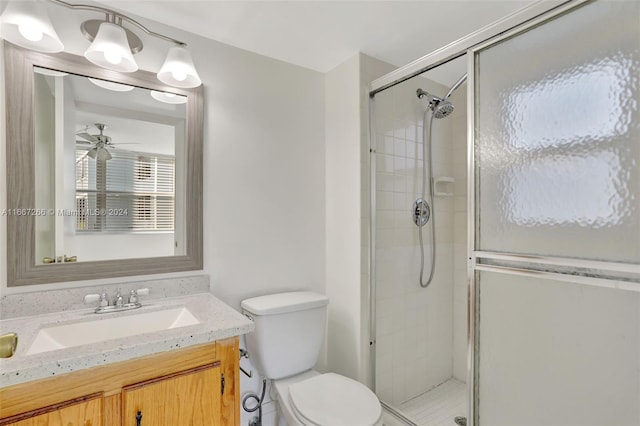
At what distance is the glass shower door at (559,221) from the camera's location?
0.94 metres

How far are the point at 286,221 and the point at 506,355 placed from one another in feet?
4.16

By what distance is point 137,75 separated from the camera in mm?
1489

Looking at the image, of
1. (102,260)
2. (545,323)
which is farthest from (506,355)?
(102,260)

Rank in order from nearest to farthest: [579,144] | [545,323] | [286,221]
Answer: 1. [579,144]
2. [545,323]
3. [286,221]

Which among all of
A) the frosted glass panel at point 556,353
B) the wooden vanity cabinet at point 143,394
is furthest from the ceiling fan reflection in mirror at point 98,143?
the frosted glass panel at point 556,353

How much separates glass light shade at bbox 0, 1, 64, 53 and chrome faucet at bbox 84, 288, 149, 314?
101cm

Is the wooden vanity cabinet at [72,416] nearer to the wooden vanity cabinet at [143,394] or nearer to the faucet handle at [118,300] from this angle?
the wooden vanity cabinet at [143,394]

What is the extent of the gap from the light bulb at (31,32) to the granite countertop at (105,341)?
107cm

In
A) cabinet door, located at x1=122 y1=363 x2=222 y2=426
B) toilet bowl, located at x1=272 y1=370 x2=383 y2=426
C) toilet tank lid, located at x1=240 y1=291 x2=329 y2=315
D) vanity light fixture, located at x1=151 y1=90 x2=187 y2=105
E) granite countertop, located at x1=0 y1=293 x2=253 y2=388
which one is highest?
vanity light fixture, located at x1=151 y1=90 x2=187 y2=105

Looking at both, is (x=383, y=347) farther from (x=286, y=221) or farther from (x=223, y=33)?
(x=223, y=33)

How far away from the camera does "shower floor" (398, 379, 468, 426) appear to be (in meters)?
1.92

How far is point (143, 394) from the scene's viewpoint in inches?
40.0

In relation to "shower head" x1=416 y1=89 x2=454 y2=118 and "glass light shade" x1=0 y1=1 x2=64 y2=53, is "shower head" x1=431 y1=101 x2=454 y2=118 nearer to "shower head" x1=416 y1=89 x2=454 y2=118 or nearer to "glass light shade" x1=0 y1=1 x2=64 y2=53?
"shower head" x1=416 y1=89 x2=454 y2=118

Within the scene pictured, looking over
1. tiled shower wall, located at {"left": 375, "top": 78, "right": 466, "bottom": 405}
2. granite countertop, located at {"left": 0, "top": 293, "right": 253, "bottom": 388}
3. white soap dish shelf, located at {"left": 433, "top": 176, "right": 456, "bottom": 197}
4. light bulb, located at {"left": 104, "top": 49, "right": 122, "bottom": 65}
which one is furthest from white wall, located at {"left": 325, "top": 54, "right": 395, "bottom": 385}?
light bulb, located at {"left": 104, "top": 49, "right": 122, "bottom": 65}
